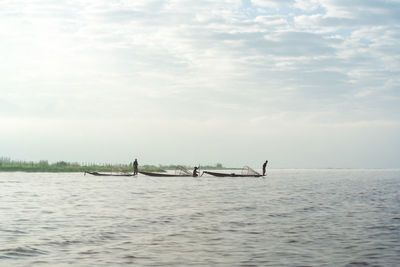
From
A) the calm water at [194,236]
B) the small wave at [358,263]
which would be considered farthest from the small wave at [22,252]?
the small wave at [358,263]

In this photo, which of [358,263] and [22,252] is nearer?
[358,263]

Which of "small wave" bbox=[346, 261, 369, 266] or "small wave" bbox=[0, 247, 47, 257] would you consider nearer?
"small wave" bbox=[346, 261, 369, 266]

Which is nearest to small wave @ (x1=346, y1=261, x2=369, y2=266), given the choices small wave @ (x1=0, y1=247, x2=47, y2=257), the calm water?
the calm water

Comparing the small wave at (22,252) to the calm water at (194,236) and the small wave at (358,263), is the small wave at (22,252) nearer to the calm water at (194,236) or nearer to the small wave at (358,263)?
the calm water at (194,236)

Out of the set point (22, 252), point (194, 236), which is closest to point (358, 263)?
point (194, 236)

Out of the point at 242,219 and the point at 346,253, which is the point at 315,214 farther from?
the point at 346,253

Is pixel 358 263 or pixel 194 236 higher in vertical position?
pixel 194 236

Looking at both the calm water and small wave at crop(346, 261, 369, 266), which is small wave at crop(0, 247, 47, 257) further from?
small wave at crop(346, 261, 369, 266)

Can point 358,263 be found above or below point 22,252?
below

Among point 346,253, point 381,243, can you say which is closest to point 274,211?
point 381,243

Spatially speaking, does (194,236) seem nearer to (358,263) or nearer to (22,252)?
(22,252)

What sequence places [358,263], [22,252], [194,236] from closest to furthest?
[358,263] < [22,252] < [194,236]

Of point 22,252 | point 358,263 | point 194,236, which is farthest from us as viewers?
point 194,236

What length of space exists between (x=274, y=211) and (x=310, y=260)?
12739 millimetres
